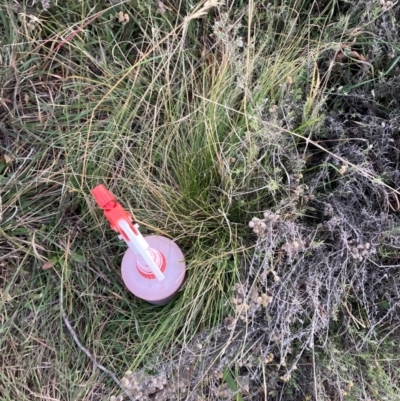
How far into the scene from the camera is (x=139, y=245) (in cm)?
115

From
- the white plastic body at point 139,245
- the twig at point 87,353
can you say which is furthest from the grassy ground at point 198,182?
the white plastic body at point 139,245

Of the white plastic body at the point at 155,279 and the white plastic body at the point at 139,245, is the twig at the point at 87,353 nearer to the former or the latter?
the white plastic body at the point at 155,279

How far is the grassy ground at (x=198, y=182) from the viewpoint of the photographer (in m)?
1.36

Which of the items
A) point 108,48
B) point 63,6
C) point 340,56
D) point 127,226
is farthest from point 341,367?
point 63,6

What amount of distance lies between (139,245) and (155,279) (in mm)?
272

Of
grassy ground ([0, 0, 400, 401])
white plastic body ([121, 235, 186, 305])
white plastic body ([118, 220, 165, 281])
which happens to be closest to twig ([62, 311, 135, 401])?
grassy ground ([0, 0, 400, 401])

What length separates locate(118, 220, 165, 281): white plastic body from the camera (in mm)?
1099

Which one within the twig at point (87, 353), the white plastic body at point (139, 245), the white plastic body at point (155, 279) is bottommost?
the twig at point (87, 353)

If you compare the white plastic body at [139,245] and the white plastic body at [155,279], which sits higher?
the white plastic body at [139,245]

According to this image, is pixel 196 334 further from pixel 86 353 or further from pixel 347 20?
pixel 347 20

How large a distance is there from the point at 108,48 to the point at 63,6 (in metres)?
0.20

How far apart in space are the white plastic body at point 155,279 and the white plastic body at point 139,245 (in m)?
0.10

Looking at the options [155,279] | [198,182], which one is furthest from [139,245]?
[198,182]

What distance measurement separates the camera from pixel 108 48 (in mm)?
1556
